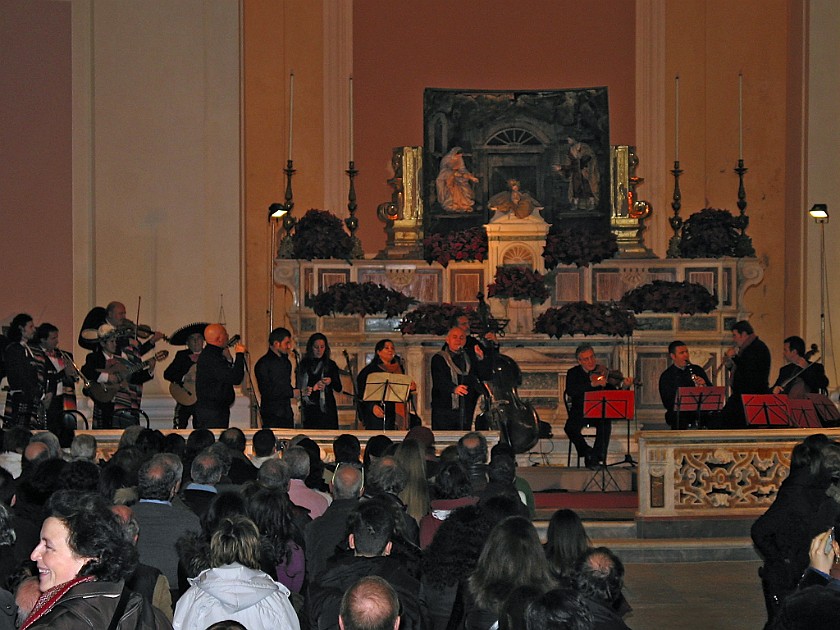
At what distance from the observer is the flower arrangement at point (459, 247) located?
54.7 feet

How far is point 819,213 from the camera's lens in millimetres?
17219

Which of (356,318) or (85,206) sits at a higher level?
(85,206)

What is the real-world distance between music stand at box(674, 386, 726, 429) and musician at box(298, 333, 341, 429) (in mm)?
3182

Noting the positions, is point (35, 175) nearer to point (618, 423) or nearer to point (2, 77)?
point (2, 77)

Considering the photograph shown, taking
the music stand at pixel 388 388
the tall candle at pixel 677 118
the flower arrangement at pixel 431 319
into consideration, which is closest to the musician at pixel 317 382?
the music stand at pixel 388 388

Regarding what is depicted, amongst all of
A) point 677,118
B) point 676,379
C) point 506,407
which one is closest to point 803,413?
point 676,379

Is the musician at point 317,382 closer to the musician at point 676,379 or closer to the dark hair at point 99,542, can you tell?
the musician at point 676,379

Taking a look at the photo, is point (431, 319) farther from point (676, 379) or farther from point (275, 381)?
point (676, 379)

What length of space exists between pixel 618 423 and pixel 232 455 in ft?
23.5

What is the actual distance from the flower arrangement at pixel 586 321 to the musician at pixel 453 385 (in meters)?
2.12

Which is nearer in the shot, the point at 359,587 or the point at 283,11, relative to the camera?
the point at 359,587

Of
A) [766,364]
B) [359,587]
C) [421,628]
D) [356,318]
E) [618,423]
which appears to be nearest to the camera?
[359,587]

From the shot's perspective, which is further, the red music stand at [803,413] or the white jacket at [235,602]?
the red music stand at [803,413]

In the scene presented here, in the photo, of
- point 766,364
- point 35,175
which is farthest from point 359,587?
point 35,175
